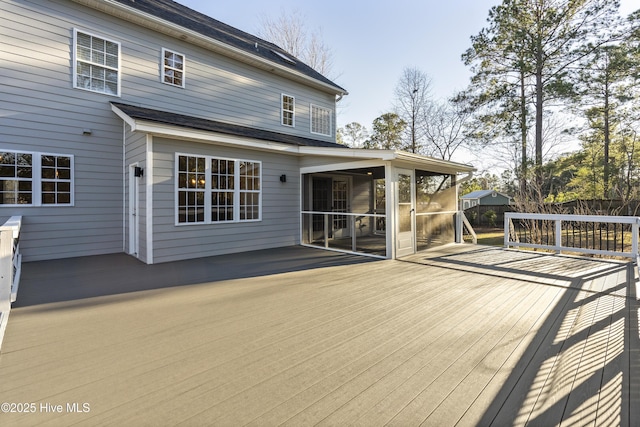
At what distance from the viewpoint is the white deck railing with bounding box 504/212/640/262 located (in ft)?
20.3

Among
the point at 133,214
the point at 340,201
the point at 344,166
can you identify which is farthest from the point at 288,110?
the point at 133,214

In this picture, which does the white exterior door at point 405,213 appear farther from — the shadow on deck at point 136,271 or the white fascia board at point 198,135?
the white fascia board at point 198,135

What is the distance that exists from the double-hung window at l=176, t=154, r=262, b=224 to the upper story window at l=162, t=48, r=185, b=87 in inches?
104

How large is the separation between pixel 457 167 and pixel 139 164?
7474 mm

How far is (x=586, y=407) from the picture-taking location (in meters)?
1.83

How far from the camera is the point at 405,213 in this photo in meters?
7.02

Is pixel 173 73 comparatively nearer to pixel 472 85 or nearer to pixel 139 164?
pixel 139 164

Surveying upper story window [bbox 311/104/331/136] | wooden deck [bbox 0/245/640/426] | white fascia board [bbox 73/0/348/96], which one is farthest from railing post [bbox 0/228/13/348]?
upper story window [bbox 311/104/331/136]

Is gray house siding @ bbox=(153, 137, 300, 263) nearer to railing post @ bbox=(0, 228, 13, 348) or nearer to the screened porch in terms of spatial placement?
the screened porch

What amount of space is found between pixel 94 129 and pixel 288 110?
5480 millimetres

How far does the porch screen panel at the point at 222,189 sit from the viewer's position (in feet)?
22.8

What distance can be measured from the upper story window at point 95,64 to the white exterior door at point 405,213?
6572 mm

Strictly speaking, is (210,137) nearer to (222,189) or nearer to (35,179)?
(222,189)

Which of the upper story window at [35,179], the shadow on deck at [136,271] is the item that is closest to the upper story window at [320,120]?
the shadow on deck at [136,271]
